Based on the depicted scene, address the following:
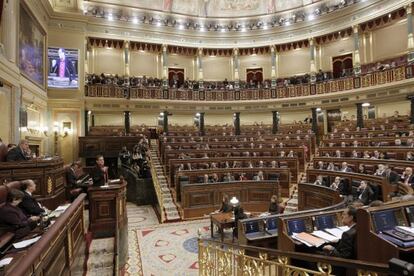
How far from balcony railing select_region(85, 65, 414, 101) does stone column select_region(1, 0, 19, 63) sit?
245 inches

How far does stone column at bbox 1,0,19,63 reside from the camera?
7344 mm

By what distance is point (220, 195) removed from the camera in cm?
881

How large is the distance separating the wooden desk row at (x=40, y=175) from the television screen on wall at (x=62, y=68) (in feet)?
26.6

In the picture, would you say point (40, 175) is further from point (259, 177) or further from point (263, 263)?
point (259, 177)

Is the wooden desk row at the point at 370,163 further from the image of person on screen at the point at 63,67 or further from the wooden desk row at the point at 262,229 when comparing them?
the image of person on screen at the point at 63,67

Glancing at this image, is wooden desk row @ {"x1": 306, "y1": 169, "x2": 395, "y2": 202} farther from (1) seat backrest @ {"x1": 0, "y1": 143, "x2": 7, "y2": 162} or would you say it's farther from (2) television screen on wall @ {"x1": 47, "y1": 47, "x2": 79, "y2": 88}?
(2) television screen on wall @ {"x1": 47, "y1": 47, "x2": 79, "y2": 88}

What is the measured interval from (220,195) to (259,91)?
9.73m

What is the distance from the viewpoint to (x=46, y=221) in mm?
3365

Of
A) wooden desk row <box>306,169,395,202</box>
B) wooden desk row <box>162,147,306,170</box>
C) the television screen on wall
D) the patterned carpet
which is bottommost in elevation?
the patterned carpet

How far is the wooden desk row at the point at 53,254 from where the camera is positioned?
1.52 m

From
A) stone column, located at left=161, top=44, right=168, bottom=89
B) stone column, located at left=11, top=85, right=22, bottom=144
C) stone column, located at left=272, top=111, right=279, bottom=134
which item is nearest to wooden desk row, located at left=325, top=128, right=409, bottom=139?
stone column, located at left=272, top=111, right=279, bottom=134

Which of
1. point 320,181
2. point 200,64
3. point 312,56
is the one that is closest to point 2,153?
point 320,181

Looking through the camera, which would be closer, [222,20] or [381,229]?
[381,229]

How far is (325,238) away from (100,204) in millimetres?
3323
